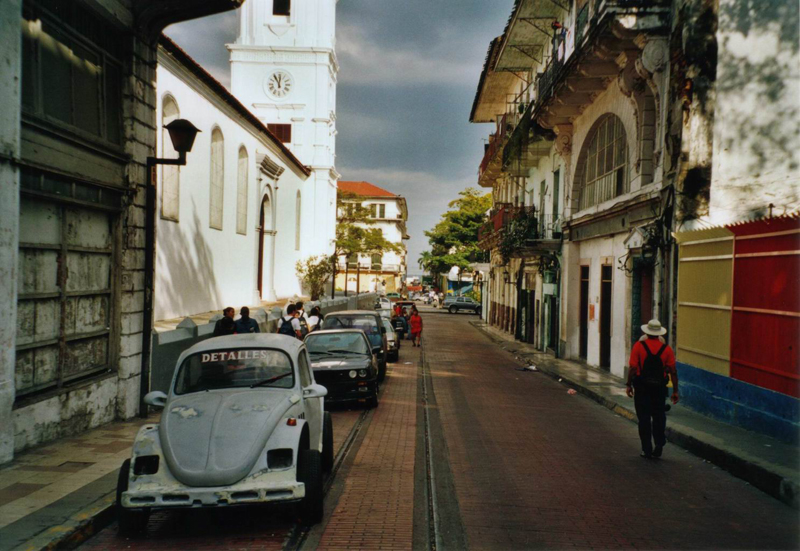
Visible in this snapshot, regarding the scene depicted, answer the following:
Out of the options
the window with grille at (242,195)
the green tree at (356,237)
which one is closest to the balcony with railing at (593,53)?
the window with grille at (242,195)

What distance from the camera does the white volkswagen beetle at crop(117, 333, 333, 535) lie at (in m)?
5.71

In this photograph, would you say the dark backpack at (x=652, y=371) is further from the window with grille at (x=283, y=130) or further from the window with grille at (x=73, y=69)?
the window with grille at (x=283, y=130)

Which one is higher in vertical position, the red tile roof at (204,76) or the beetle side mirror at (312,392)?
the red tile roof at (204,76)

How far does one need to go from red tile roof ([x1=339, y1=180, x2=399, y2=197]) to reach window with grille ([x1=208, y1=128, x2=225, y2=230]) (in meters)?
74.3

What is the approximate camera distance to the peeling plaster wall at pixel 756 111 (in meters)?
12.2

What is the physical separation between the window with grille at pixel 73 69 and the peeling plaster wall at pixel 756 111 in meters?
10.2

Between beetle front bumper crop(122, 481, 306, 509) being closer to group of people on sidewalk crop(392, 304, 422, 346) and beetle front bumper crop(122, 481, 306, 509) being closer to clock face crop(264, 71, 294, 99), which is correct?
group of people on sidewalk crop(392, 304, 422, 346)

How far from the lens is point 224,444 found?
589 cm

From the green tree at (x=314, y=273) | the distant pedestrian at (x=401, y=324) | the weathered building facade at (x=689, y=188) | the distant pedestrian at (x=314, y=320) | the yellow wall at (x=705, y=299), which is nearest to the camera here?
the weathered building facade at (x=689, y=188)

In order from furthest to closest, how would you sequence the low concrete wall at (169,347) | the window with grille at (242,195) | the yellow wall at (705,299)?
the window with grille at (242,195)
the low concrete wall at (169,347)
the yellow wall at (705,299)

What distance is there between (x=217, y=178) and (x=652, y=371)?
983 inches

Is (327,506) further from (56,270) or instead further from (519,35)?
(519,35)

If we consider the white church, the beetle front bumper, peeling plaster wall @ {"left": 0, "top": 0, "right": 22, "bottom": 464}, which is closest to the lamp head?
peeling plaster wall @ {"left": 0, "top": 0, "right": 22, "bottom": 464}

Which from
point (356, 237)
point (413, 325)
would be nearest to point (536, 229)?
point (413, 325)
